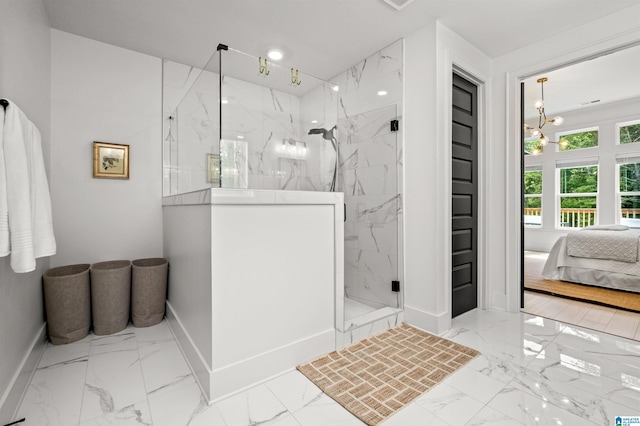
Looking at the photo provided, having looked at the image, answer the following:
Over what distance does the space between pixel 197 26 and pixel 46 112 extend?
132cm

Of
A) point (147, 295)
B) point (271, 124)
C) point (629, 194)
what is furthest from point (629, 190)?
point (147, 295)

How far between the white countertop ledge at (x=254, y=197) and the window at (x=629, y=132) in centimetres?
590

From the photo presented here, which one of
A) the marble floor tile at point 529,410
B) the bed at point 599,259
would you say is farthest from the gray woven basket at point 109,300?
the bed at point 599,259

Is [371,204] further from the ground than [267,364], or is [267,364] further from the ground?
[371,204]

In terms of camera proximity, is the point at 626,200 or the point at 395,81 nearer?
the point at 395,81

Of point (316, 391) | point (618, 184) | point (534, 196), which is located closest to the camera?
point (316, 391)

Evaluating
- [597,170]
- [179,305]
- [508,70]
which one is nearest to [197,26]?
[179,305]

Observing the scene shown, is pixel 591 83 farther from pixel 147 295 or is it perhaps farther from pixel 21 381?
pixel 21 381

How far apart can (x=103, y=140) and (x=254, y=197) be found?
1.84 m

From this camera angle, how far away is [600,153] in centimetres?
511

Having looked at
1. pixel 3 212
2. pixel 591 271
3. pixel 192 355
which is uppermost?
pixel 3 212

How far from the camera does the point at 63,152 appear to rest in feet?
7.69

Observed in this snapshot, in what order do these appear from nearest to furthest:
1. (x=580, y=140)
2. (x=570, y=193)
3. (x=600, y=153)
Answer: (x=600, y=153), (x=580, y=140), (x=570, y=193)

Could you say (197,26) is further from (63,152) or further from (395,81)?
(395,81)
